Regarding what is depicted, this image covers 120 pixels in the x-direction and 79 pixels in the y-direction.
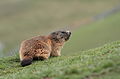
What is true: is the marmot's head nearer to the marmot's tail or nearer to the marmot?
the marmot

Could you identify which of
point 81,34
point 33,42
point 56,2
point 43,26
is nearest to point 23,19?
point 43,26

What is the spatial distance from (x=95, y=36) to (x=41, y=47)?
34051mm

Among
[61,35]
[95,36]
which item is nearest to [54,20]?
[95,36]

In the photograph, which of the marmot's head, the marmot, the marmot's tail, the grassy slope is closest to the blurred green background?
the grassy slope

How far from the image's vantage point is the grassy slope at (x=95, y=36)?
5097 cm

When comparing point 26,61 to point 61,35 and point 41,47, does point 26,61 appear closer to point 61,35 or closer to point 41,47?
point 41,47

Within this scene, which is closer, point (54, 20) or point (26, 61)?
point (26, 61)

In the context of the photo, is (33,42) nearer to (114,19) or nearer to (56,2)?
(114,19)

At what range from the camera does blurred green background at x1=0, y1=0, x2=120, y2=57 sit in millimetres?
58031

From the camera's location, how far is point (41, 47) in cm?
2100

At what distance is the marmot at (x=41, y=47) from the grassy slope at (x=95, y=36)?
26144 millimetres

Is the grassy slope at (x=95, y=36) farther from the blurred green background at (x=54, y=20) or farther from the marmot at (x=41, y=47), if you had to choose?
the marmot at (x=41, y=47)

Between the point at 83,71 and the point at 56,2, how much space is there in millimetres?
92324

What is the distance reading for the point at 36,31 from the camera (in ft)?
265
